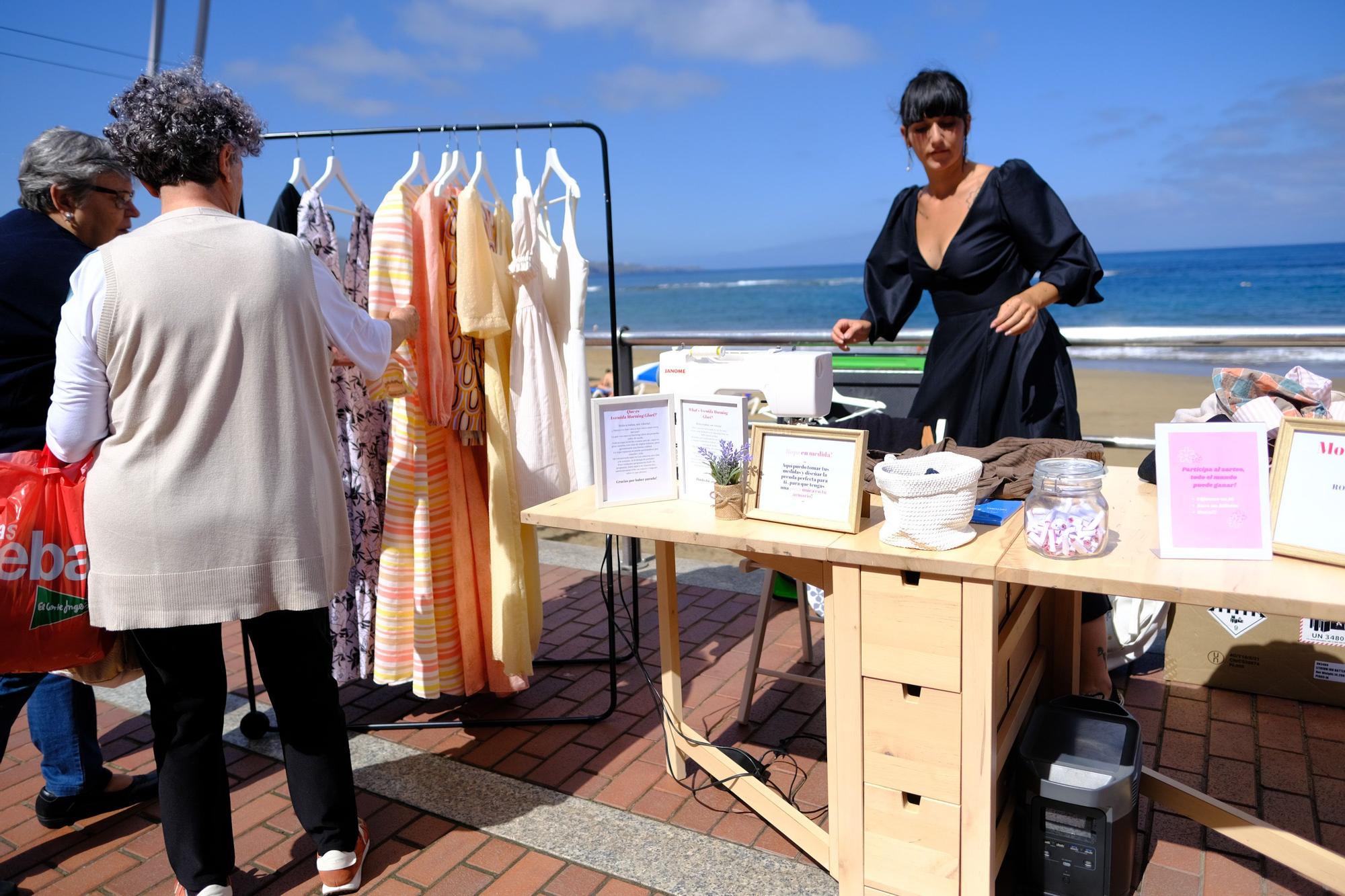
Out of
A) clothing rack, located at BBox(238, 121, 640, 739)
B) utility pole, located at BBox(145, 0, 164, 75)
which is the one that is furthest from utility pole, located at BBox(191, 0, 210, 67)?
clothing rack, located at BBox(238, 121, 640, 739)

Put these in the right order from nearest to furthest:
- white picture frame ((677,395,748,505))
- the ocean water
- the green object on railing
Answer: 1. white picture frame ((677,395,748,505))
2. the green object on railing
3. the ocean water

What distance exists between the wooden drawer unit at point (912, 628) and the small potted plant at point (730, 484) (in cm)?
35

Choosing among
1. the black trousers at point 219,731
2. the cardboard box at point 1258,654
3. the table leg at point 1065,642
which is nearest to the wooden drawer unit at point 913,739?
the table leg at point 1065,642

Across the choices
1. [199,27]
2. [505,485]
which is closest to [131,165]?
[505,485]

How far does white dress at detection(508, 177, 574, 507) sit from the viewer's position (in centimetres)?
260

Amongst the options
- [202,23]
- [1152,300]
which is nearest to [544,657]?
[202,23]

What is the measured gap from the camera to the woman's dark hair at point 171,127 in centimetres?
177

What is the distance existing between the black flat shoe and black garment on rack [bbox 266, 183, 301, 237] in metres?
1.58

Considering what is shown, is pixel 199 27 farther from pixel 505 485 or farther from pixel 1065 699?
pixel 1065 699

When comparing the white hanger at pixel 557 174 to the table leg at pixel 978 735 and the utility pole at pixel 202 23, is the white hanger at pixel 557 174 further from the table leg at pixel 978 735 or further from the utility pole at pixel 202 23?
the utility pole at pixel 202 23

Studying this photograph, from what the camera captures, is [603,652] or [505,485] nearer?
[505,485]

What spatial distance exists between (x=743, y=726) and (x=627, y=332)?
2.01 metres

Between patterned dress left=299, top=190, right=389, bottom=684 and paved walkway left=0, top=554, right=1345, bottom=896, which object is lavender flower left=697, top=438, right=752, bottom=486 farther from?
patterned dress left=299, top=190, right=389, bottom=684

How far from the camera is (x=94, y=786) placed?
8.22 feet
